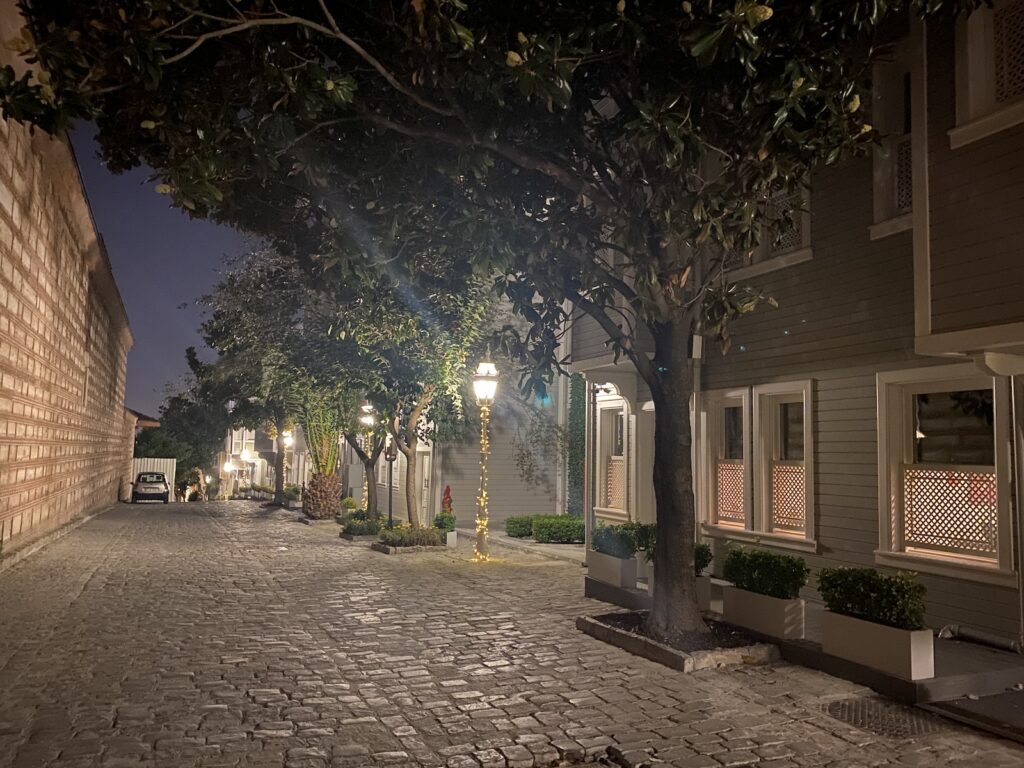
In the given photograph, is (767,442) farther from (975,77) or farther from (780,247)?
(975,77)

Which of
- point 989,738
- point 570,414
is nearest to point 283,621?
point 989,738

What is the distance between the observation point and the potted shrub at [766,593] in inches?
328

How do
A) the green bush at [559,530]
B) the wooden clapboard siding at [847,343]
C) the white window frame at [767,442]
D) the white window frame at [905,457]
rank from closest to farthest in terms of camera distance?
the white window frame at [905,457], the wooden clapboard siding at [847,343], the white window frame at [767,442], the green bush at [559,530]

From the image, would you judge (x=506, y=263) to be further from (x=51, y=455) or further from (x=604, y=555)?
(x=51, y=455)

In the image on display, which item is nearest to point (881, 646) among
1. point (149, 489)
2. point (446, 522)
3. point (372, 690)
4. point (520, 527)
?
point (372, 690)

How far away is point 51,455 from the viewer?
55.3ft

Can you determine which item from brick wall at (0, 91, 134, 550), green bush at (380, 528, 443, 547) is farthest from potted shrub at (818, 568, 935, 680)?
green bush at (380, 528, 443, 547)

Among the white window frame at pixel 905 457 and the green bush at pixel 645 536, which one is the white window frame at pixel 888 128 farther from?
the green bush at pixel 645 536

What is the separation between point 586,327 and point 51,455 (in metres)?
11.3

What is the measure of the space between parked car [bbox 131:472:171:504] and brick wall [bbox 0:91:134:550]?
45.3ft

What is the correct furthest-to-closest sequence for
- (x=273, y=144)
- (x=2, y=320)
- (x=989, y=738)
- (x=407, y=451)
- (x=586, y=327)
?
(x=407, y=451), (x=586, y=327), (x=2, y=320), (x=273, y=144), (x=989, y=738)

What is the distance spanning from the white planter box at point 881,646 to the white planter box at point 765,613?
0.63 metres

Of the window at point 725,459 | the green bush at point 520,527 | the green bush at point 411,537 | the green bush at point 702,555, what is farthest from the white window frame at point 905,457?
the green bush at point 520,527

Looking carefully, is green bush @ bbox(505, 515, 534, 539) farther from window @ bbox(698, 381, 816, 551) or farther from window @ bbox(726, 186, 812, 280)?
window @ bbox(726, 186, 812, 280)
